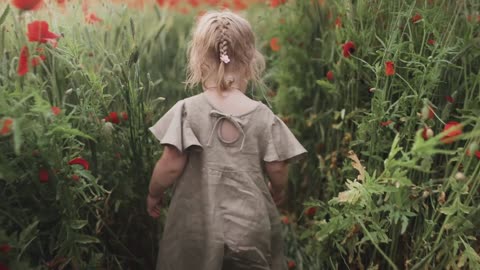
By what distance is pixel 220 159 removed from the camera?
5.78 feet

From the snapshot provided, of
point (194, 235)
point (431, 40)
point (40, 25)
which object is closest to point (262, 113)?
point (194, 235)

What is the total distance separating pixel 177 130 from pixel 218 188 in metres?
0.21

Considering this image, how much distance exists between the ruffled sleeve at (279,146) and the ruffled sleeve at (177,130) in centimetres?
21

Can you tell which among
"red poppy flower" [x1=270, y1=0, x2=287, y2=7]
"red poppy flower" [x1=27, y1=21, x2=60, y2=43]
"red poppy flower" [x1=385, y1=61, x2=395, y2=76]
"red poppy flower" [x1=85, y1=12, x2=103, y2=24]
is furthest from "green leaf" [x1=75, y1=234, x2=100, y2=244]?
"red poppy flower" [x1=270, y1=0, x2=287, y2=7]

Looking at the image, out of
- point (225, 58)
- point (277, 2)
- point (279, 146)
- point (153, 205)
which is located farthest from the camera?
point (277, 2)

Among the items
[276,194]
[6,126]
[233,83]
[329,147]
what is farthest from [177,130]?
[329,147]

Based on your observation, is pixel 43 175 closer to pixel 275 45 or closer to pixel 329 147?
pixel 329 147

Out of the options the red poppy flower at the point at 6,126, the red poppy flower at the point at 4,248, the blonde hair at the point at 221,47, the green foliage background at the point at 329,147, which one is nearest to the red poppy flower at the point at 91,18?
the green foliage background at the point at 329,147

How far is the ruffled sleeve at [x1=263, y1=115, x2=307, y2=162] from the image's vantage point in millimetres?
1812

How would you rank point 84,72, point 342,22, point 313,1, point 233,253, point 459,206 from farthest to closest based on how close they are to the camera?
point 313,1
point 342,22
point 84,72
point 233,253
point 459,206

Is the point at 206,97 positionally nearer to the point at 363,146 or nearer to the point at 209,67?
the point at 209,67

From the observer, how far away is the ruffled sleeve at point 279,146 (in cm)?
181

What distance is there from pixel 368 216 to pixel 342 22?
784 mm

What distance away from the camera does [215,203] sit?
1763 mm
